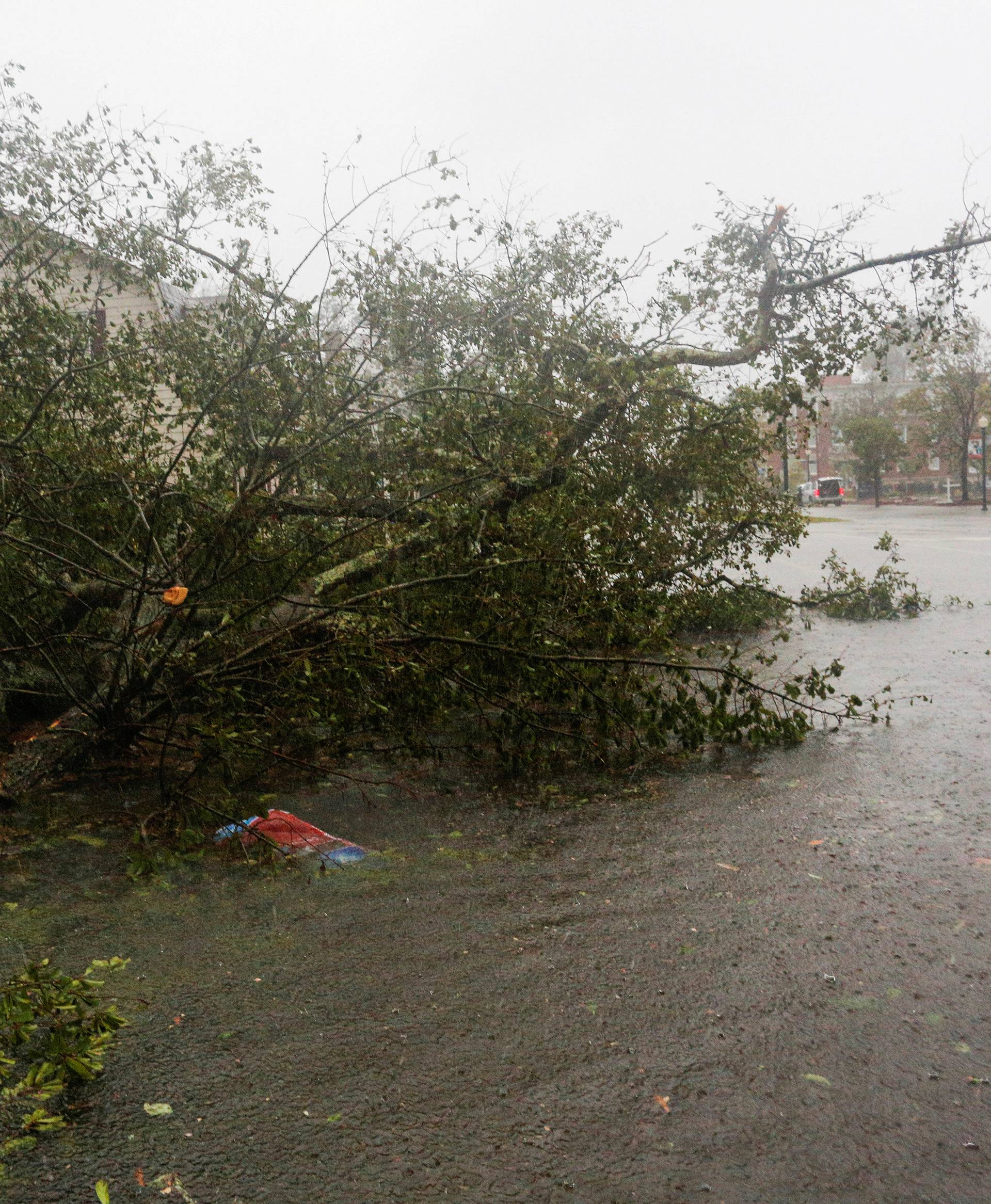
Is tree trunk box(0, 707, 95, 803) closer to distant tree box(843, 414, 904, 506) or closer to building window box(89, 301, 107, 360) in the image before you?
building window box(89, 301, 107, 360)

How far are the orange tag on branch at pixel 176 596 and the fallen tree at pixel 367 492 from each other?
0.04ft

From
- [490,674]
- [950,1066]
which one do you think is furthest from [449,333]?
[950,1066]

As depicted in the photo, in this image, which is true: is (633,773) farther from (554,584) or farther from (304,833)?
(304,833)

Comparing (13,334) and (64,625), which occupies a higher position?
(13,334)

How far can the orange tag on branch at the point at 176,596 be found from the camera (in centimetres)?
541

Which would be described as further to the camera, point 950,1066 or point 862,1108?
point 950,1066

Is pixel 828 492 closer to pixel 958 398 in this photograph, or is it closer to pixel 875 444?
pixel 875 444

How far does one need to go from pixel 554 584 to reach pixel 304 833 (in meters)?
2.30

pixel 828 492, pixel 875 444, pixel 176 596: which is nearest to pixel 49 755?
pixel 176 596

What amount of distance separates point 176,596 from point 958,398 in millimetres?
59837

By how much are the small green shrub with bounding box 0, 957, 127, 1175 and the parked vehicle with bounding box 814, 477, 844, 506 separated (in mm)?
69297

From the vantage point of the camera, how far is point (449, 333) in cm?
921

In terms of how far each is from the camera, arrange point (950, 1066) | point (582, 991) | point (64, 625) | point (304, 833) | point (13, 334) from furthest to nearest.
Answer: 1. point (13, 334)
2. point (64, 625)
3. point (304, 833)
4. point (582, 991)
5. point (950, 1066)

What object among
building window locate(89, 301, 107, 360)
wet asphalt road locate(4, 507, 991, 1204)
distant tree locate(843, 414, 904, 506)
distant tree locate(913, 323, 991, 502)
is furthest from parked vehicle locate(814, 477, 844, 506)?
wet asphalt road locate(4, 507, 991, 1204)
